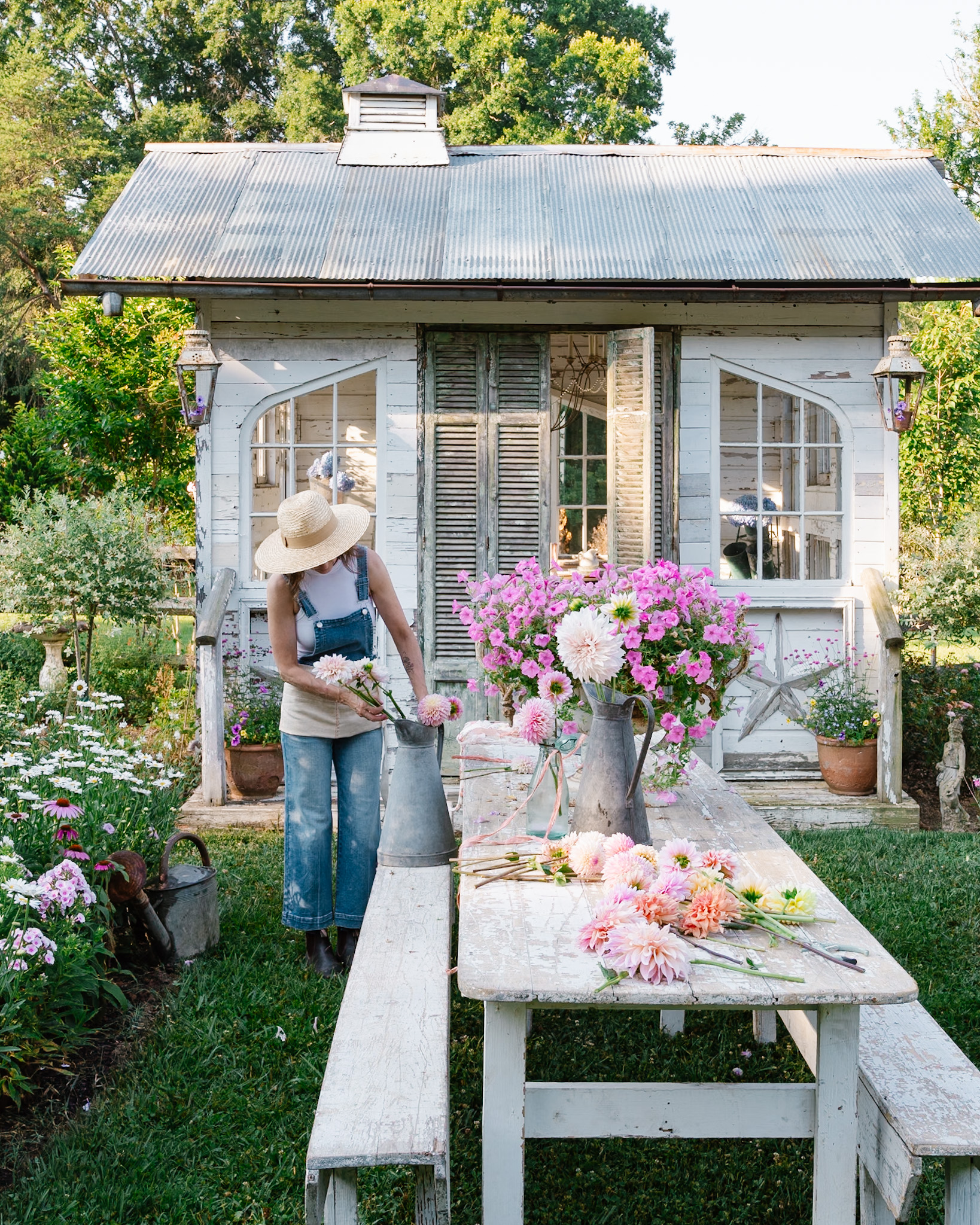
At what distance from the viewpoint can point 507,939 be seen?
7.80ft

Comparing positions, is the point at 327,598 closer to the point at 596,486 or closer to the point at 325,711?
the point at 325,711

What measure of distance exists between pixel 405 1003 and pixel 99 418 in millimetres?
11219

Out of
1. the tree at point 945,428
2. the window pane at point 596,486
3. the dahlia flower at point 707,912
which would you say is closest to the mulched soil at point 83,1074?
the dahlia flower at point 707,912

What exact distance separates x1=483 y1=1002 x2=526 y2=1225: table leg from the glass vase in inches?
29.6

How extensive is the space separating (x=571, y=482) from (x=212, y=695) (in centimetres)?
1157

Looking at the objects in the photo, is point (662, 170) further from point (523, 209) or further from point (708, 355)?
point (708, 355)

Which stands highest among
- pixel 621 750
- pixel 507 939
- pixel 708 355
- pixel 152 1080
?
pixel 708 355

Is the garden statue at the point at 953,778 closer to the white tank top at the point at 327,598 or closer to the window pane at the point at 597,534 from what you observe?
the white tank top at the point at 327,598

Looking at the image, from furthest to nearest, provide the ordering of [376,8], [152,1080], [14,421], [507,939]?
[376,8]
[14,421]
[152,1080]
[507,939]

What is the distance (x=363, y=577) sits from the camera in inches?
155

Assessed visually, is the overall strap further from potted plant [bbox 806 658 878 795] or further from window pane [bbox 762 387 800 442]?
window pane [bbox 762 387 800 442]

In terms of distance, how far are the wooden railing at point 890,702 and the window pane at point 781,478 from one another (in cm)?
260

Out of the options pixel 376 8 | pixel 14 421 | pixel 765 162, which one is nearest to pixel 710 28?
pixel 376 8

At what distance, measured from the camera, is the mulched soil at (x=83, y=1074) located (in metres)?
3.06
